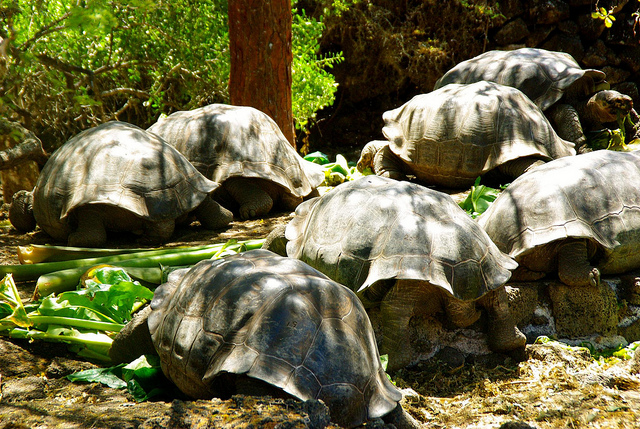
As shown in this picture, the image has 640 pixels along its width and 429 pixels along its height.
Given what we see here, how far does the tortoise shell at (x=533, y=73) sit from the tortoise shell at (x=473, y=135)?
3.06ft

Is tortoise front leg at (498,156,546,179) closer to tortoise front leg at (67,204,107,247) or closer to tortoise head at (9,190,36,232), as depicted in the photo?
tortoise front leg at (67,204,107,247)

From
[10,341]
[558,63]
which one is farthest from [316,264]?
[558,63]

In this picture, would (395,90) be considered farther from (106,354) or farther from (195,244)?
(106,354)

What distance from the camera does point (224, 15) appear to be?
835cm

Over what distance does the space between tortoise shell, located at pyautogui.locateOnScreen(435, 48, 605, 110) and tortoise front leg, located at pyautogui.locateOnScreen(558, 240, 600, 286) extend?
350cm

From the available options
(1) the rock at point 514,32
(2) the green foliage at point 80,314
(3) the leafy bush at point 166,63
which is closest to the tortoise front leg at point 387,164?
(3) the leafy bush at point 166,63

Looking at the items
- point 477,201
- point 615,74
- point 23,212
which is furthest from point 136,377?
point 615,74

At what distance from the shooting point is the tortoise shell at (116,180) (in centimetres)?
482

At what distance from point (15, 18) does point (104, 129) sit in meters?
2.01

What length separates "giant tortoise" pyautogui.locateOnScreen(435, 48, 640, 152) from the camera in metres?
6.84

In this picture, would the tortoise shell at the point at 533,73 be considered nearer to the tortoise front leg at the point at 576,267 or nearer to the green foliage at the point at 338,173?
the green foliage at the point at 338,173

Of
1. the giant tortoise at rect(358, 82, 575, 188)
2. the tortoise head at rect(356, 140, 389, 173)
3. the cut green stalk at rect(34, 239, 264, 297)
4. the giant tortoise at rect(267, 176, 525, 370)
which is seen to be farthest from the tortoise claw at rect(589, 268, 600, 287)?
the tortoise head at rect(356, 140, 389, 173)

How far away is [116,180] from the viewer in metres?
4.87

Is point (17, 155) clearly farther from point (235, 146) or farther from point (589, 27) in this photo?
point (589, 27)
